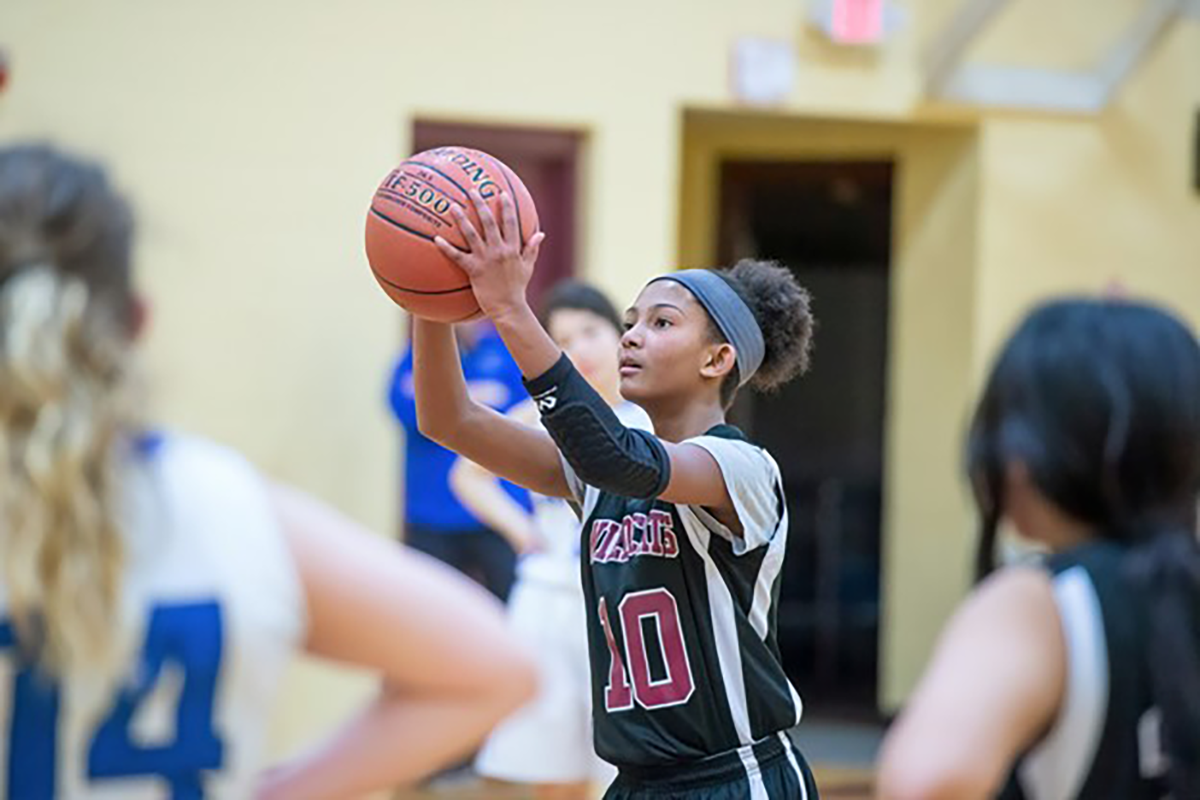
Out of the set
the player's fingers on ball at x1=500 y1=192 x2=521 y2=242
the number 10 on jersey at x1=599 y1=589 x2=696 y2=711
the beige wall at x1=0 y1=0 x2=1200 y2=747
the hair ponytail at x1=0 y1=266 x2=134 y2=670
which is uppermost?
the beige wall at x1=0 y1=0 x2=1200 y2=747

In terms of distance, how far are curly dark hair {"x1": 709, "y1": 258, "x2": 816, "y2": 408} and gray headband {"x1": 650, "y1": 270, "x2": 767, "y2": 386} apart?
1.6 inches

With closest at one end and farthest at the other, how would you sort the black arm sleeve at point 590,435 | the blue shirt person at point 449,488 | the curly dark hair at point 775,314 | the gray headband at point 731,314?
the black arm sleeve at point 590,435, the gray headband at point 731,314, the curly dark hair at point 775,314, the blue shirt person at point 449,488

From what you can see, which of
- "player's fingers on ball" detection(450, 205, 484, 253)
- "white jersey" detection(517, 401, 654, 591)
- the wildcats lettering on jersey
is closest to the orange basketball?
"player's fingers on ball" detection(450, 205, 484, 253)

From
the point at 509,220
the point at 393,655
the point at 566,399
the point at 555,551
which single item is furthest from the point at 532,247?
the point at 555,551

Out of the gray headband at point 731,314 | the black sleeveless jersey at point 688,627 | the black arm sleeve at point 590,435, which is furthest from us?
the gray headband at point 731,314

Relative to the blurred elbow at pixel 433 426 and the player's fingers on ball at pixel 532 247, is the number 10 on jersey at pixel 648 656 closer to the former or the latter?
the blurred elbow at pixel 433 426

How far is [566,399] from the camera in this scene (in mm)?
2639

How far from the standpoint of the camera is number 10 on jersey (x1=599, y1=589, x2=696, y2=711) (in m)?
2.93

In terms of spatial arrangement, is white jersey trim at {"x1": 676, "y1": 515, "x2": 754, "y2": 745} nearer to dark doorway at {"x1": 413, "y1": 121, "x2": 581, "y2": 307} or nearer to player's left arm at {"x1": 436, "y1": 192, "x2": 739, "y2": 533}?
player's left arm at {"x1": 436, "y1": 192, "x2": 739, "y2": 533}

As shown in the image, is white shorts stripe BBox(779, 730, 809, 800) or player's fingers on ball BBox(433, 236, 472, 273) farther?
white shorts stripe BBox(779, 730, 809, 800)

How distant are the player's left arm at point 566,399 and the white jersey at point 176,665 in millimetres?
1058

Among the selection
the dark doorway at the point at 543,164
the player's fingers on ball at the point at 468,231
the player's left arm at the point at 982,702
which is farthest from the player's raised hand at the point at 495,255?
the dark doorway at the point at 543,164

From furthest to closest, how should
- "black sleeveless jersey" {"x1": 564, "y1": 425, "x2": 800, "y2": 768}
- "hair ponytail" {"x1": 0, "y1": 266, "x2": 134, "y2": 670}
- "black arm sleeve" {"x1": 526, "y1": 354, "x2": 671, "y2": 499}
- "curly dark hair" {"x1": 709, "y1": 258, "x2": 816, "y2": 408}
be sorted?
Answer: "curly dark hair" {"x1": 709, "y1": 258, "x2": 816, "y2": 408}
"black sleeveless jersey" {"x1": 564, "y1": 425, "x2": 800, "y2": 768}
"black arm sleeve" {"x1": 526, "y1": 354, "x2": 671, "y2": 499}
"hair ponytail" {"x1": 0, "y1": 266, "x2": 134, "y2": 670}

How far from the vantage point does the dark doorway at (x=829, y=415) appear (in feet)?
27.0
